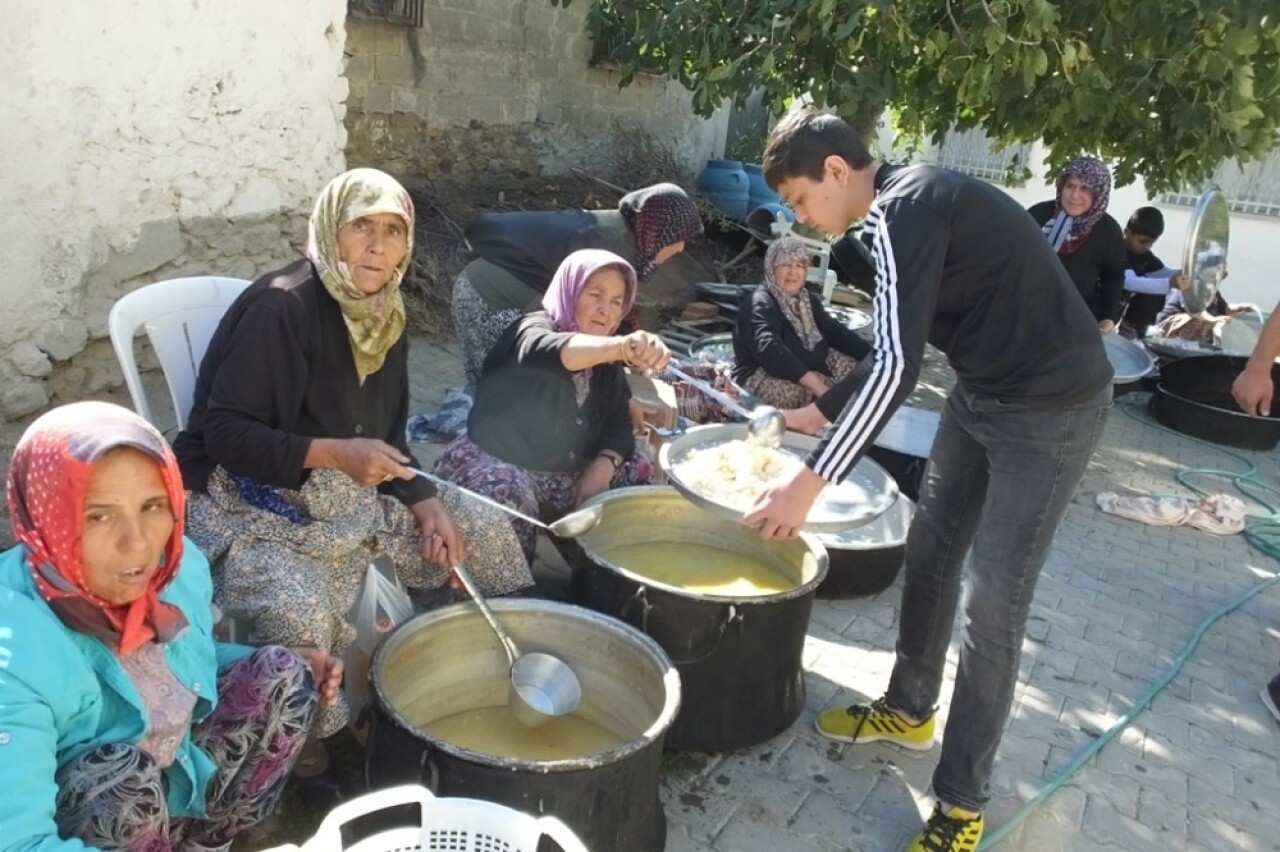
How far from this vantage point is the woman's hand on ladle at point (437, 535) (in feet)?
→ 7.91

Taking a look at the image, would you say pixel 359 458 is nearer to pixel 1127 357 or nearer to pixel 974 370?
pixel 974 370

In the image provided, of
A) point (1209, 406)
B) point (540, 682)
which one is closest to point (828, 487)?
point (540, 682)

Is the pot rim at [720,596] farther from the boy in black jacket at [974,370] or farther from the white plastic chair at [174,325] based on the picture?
the white plastic chair at [174,325]

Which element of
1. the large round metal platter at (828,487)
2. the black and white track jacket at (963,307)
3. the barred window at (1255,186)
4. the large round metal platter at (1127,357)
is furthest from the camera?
the barred window at (1255,186)

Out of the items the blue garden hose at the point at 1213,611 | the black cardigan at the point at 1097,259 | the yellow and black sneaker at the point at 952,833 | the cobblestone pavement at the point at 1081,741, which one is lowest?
the cobblestone pavement at the point at 1081,741

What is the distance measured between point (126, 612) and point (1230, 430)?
22.6 ft

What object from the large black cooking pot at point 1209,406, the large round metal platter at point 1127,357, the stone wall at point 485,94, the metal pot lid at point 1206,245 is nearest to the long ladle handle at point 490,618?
the stone wall at point 485,94

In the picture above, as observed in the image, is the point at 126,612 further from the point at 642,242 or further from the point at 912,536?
the point at 642,242

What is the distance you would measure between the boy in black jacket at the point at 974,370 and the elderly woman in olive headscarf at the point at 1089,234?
3.42 m

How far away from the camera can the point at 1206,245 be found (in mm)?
6598

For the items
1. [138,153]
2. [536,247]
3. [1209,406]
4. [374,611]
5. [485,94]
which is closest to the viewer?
[374,611]

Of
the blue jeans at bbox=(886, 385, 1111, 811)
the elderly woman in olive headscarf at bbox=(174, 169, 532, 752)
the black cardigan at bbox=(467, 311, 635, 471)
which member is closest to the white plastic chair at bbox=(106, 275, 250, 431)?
the elderly woman in olive headscarf at bbox=(174, 169, 532, 752)

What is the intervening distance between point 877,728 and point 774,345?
217cm

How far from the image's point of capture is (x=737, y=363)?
15.5 ft
